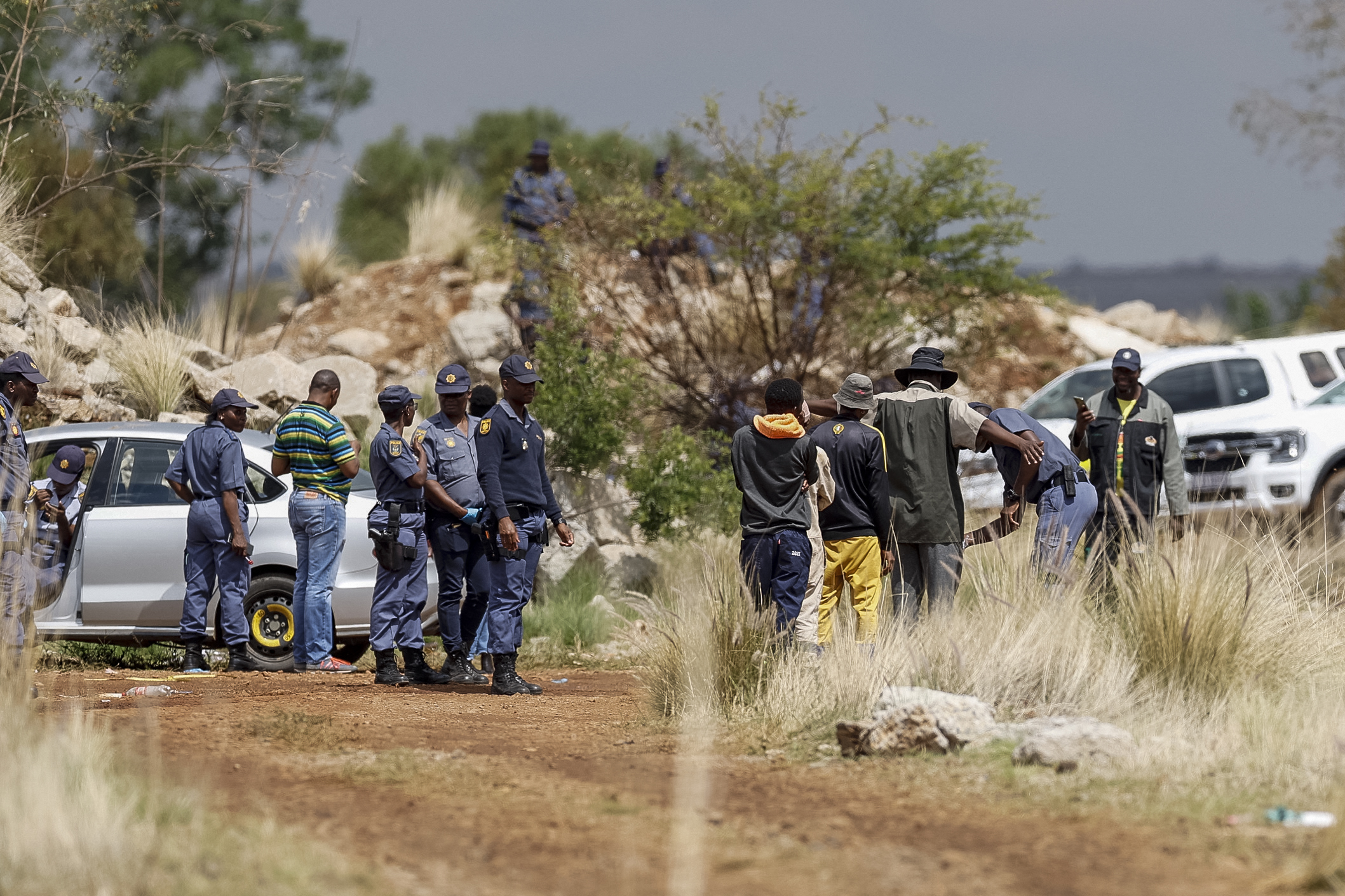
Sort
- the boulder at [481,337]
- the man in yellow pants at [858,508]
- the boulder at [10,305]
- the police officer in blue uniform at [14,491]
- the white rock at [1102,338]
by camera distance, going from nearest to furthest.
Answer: the police officer in blue uniform at [14,491], the man in yellow pants at [858,508], the boulder at [10,305], the boulder at [481,337], the white rock at [1102,338]

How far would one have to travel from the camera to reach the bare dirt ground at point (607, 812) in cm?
419

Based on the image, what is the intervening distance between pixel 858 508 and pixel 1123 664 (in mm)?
1840

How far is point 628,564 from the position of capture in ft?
43.2

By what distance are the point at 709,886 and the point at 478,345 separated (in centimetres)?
1403

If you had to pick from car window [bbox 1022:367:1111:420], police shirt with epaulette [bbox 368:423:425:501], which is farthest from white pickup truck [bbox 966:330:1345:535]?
police shirt with epaulette [bbox 368:423:425:501]

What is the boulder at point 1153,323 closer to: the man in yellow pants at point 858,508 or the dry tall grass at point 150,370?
the dry tall grass at point 150,370

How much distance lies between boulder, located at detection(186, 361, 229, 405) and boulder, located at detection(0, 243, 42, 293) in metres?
1.63

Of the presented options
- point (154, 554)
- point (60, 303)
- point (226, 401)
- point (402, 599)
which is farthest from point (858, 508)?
point (60, 303)

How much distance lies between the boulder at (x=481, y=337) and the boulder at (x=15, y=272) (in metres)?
5.44

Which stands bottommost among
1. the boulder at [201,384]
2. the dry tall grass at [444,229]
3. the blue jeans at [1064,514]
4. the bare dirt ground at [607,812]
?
the bare dirt ground at [607,812]

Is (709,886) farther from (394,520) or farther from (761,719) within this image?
(394,520)

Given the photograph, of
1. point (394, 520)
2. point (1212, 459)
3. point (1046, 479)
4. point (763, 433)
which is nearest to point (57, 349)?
point (394, 520)

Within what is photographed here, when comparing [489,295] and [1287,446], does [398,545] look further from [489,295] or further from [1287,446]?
[489,295]

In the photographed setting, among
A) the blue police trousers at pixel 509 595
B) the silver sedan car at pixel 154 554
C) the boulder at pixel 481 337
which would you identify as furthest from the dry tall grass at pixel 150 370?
the blue police trousers at pixel 509 595
